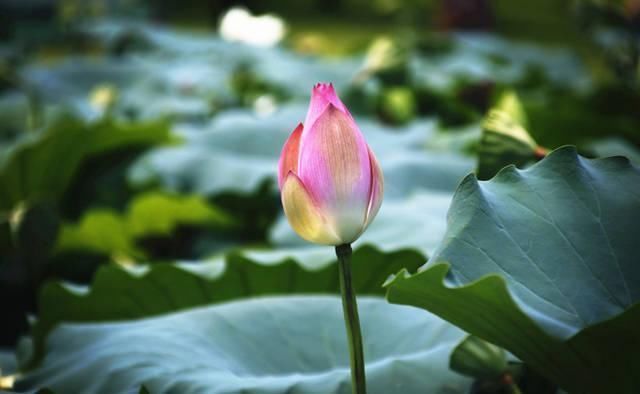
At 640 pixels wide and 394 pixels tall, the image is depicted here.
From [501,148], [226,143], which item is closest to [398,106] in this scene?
[226,143]

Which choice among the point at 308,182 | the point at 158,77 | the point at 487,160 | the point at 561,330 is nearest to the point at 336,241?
the point at 308,182

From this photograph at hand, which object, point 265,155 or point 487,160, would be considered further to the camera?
point 265,155

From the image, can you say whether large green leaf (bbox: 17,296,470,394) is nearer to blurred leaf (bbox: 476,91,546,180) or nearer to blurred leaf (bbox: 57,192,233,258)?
blurred leaf (bbox: 476,91,546,180)

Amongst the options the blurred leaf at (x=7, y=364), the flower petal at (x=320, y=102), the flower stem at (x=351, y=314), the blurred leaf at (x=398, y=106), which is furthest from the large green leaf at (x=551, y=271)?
the blurred leaf at (x=398, y=106)

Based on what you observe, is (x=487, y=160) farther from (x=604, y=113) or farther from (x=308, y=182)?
(x=604, y=113)

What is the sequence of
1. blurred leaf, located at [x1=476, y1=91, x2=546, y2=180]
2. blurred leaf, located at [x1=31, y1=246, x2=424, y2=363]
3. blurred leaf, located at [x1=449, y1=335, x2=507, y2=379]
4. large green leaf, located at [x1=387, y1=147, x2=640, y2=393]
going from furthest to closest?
1. blurred leaf, located at [x1=31, y1=246, x2=424, y2=363]
2. blurred leaf, located at [x1=476, y1=91, x2=546, y2=180]
3. blurred leaf, located at [x1=449, y1=335, x2=507, y2=379]
4. large green leaf, located at [x1=387, y1=147, x2=640, y2=393]

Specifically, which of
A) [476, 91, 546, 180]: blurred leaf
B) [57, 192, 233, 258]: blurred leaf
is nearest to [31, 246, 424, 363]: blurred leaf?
[476, 91, 546, 180]: blurred leaf
